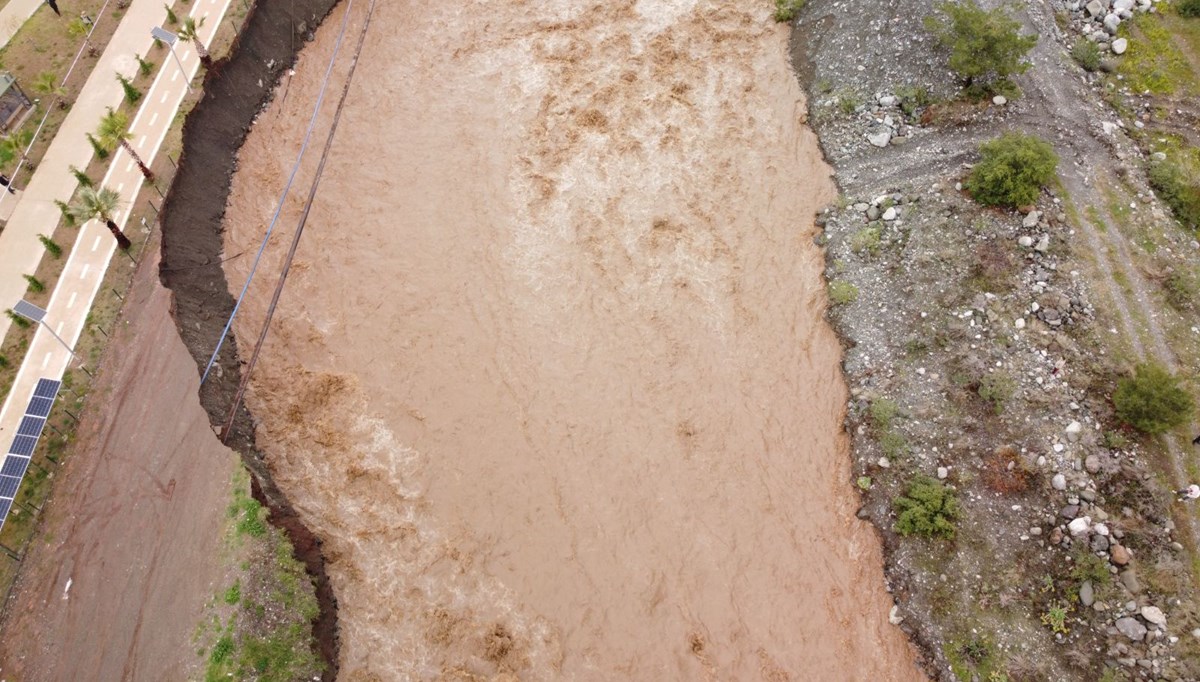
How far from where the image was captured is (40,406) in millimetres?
22969

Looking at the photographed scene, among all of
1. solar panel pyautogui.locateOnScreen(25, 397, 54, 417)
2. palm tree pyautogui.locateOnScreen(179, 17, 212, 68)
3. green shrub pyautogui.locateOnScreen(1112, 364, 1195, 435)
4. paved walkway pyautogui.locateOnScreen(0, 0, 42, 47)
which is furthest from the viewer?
paved walkway pyautogui.locateOnScreen(0, 0, 42, 47)

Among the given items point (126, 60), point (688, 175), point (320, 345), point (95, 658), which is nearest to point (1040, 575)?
point (688, 175)

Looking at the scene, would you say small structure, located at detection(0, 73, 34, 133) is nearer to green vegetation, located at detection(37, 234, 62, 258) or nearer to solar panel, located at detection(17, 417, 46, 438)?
green vegetation, located at detection(37, 234, 62, 258)

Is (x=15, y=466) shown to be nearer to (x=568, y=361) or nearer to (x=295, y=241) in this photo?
(x=295, y=241)

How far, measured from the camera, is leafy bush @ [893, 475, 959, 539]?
2130 cm

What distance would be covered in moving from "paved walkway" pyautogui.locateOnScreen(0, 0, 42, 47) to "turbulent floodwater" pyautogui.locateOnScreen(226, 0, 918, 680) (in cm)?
1392

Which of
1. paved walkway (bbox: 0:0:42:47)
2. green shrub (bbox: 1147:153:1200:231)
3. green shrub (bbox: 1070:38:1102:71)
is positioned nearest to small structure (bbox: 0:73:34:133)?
paved walkway (bbox: 0:0:42:47)

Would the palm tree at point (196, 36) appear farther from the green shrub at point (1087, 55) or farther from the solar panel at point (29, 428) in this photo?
the green shrub at point (1087, 55)

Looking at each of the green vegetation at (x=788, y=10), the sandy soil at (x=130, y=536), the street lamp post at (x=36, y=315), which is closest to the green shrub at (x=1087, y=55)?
the green vegetation at (x=788, y=10)

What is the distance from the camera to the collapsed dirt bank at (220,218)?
22219 millimetres

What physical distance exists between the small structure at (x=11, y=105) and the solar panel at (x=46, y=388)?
46.9 ft

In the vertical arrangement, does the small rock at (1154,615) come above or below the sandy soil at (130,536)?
below

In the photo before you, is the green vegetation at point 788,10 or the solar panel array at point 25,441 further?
the green vegetation at point 788,10

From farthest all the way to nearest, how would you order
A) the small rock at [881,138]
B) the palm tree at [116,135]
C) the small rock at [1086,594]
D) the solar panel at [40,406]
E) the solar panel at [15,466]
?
the small rock at [881,138]
the palm tree at [116,135]
the solar panel at [40,406]
the solar panel at [15,466]
the small rock at [1086,594]
